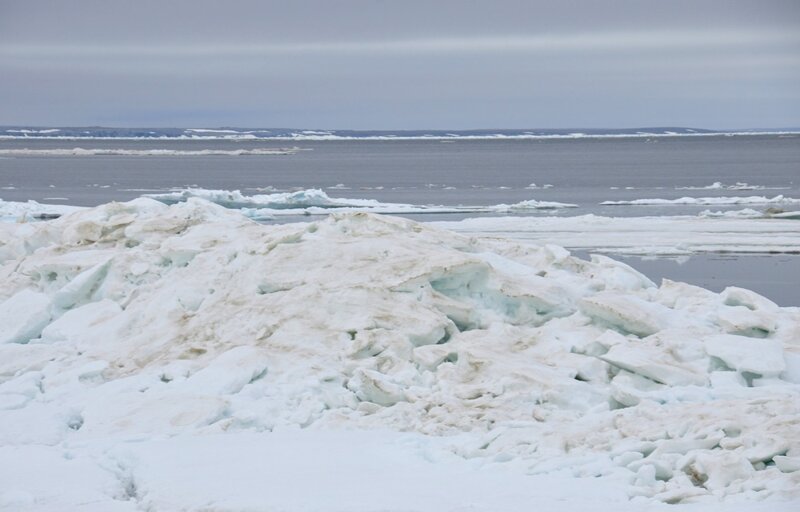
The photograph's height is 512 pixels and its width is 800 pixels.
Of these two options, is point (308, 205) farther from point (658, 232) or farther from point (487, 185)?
point (487, 185)

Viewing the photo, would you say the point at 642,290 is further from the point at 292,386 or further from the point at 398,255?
the point at 292,386

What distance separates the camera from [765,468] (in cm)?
599

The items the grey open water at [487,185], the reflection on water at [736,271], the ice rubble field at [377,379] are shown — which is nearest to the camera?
the ice rubble field at [377,379]

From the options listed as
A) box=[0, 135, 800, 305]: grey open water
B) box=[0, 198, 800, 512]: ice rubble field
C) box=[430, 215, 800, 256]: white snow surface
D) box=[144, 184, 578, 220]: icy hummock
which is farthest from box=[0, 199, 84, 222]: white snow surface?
box=[0, 198, 800, 512]: ice rubble field

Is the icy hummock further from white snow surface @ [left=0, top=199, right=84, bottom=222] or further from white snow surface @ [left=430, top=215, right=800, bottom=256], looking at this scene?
white snow surface @ [left=430, top=215, right=800, bottom=256]

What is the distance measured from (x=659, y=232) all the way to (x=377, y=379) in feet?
48.5

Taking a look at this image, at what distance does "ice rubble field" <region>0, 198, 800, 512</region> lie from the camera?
19.7ft

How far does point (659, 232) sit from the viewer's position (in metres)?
21.4

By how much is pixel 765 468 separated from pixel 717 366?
1.95m

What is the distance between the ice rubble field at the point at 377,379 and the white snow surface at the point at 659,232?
8.69 m

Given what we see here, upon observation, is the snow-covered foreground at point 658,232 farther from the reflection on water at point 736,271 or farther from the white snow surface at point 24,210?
the white snow surface at point 24,210

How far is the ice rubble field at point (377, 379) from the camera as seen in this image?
6.02m

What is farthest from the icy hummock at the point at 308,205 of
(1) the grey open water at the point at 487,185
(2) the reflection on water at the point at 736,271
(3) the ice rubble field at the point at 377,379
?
(3) the ice rubble field at the point at 377,379

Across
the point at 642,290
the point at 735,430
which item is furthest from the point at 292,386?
the point at 642,290
